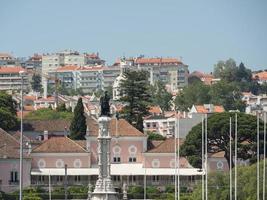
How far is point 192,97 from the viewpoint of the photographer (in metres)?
193

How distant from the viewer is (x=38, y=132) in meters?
134

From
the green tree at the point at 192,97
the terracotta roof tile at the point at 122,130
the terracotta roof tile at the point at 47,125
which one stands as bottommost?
the terracotta roof tile at the point at 122,130

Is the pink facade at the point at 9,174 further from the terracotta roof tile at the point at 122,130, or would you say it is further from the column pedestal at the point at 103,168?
the column pedestal at the point at 103,168

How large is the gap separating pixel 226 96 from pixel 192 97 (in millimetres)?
3549

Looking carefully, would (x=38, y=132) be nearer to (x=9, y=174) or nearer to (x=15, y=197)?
(x=9, y=174)

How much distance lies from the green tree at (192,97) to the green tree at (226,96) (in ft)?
3.58

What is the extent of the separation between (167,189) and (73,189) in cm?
585

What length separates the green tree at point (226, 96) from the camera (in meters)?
186

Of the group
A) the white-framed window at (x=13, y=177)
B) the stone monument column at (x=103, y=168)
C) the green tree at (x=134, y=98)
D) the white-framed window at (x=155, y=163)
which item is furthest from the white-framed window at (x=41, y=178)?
the stone monument column at (x=103, y=168)

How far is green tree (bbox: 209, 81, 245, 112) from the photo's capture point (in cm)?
18638

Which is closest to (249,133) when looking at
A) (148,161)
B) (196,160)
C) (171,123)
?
(196,160)

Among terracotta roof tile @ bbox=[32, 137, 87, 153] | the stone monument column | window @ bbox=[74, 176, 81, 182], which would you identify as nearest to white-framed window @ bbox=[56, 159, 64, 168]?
terracotta roof tile @ bbox=[32, 137, 87, 153]

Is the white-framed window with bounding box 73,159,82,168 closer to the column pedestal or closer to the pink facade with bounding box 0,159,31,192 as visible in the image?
the pink facade with bounding box 0,159,31,192

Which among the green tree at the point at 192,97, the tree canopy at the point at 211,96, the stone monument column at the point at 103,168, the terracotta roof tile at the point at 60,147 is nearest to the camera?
the stone monument column at the point at 103,168
